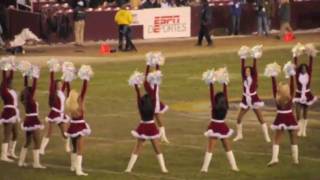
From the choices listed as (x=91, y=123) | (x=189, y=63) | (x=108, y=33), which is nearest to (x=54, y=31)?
(x=108, y=33)

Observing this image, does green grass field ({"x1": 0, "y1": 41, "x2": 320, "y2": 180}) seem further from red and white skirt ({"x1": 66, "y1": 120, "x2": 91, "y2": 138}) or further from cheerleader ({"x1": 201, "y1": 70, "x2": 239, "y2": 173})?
red and white skirt ({"x1": 66, "y1": 120, "x2": 91, "y2": 138})

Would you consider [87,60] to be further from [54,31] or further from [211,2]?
[211,2]

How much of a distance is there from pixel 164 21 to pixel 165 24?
0.18 m

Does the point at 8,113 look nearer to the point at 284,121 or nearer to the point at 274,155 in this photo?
the point at 274,155

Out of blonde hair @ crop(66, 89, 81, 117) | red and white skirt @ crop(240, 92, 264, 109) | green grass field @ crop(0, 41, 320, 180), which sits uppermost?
Answer: blonde hair @ crop(66, 89, 81, 117)

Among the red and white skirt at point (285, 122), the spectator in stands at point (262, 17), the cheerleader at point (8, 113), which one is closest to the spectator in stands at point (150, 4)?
the spectator in stands at point (262, 17)

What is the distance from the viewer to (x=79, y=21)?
147ft

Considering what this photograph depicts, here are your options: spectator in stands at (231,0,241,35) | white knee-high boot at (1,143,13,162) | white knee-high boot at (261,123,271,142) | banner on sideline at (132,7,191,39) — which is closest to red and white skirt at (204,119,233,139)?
white knee-high boot at (261,123,271,142)

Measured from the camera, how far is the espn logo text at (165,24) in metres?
48.7

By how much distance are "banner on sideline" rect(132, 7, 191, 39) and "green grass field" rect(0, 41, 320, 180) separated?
14.8m

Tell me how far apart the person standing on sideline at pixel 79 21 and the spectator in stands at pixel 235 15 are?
336 inches

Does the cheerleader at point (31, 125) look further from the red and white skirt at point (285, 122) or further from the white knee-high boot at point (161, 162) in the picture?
the red and white skirt at point (285, 122)

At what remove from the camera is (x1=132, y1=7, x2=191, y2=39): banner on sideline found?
159ft

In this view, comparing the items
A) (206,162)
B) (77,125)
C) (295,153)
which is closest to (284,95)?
(295,153)
